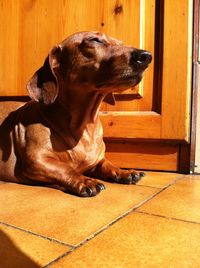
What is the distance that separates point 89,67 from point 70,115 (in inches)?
10.4

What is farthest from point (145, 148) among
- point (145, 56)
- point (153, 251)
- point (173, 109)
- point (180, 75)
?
point (153, 251)

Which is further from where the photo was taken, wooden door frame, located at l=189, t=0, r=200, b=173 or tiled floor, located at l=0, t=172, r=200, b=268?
wooden door frame, located at l=189, t=0, r=200, b=173

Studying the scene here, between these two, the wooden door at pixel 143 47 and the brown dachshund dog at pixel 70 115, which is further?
the wooden door at pixel 143 47

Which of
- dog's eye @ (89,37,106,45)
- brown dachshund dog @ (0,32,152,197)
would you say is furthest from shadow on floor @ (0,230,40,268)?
dog's eye @ (89,37,106,45)

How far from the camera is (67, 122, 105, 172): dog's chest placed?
1695mm

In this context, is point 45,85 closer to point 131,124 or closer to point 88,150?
point 88,150

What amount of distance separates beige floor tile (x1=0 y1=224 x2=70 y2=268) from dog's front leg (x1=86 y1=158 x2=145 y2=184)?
2.47 ft

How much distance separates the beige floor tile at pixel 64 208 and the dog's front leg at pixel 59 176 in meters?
0.04

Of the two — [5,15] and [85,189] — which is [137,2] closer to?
[5,15]

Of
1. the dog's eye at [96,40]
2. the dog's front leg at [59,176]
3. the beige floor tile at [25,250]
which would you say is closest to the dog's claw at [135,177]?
the dog's front leg at [59,176]

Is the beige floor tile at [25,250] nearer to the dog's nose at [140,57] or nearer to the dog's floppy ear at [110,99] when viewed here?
the dog's nose at [140,57]

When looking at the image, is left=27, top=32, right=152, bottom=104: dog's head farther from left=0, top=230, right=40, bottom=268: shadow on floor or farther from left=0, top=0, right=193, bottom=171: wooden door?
left=0, top=230, right=40, bottom=268: shadow on floor

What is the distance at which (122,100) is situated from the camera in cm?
197

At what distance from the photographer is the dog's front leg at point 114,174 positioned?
163 centimetres
